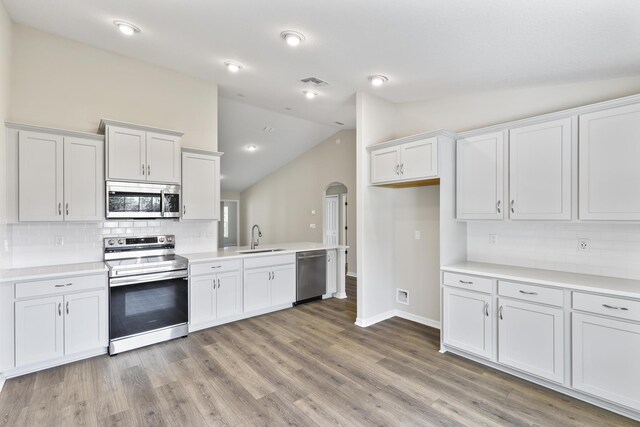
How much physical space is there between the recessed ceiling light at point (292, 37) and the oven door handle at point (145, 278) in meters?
2.63

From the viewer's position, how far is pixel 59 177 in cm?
311

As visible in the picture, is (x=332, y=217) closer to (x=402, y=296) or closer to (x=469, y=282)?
(x=402, y=296)

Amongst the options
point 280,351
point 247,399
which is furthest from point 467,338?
point 247,399

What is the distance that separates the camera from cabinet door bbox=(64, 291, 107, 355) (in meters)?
2.92

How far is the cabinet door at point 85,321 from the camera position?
9.58 ft

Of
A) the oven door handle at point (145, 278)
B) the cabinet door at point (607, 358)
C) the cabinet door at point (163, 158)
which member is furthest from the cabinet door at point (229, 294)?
the cabinet door at point (607, 358)

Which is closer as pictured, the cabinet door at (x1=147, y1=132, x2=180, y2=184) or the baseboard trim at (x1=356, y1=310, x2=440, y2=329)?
the cabinet door at (x1=147, y1=132, x2=180, y2=184)

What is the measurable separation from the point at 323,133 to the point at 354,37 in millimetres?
4440

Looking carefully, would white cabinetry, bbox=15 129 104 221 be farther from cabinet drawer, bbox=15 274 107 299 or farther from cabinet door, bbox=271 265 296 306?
cabinet door, bbox=271 265 296 306

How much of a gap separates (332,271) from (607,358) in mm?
3524

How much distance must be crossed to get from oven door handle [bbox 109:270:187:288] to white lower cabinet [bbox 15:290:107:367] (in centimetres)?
14

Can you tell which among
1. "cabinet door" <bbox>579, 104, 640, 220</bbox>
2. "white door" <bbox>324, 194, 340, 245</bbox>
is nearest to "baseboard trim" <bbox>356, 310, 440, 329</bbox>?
"cabinet door" <bbox>579, 104, 640, 220</bbox>

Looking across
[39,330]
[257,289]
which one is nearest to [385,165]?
[257,289]

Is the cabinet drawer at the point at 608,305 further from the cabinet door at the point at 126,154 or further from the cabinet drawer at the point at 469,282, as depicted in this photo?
the cabinet door at the point at 126,154
